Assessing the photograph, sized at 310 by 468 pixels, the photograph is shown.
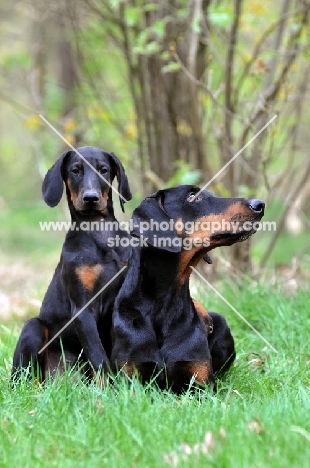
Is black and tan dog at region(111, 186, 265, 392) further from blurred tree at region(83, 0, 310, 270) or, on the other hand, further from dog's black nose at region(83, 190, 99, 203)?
blurred tree at region(83, 0, 310, 270)

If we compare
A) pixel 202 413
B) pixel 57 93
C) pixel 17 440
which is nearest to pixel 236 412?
pixel 202 413

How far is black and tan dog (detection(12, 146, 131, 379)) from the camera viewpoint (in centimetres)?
448

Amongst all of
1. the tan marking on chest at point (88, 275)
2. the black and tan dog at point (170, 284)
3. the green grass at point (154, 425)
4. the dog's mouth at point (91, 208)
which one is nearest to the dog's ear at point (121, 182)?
the dog's mouth at point (91, 208)

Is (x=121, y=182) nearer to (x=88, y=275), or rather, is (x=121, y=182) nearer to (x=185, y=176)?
(x=88, y=275)

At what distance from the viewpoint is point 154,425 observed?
3199mm

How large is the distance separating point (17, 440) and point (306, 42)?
4.64 metres

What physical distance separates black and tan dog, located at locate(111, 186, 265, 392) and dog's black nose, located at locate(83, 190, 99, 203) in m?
0.52

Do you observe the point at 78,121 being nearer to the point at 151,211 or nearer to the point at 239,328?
the point at 239,328

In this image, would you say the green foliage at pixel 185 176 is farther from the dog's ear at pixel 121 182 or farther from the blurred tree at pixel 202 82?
the dog's ear at pixel 121 182

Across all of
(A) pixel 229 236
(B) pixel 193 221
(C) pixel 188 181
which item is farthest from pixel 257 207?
(C) pixel 188 181

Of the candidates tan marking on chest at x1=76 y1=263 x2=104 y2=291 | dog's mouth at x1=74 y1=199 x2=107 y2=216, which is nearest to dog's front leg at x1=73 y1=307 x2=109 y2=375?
tan marking on chest at x1=76 y1=263 x2=104 y2=291

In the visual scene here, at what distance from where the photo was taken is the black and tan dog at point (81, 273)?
4.48m

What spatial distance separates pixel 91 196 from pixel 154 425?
5.84ft

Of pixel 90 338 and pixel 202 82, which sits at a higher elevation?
pixel 202 82
